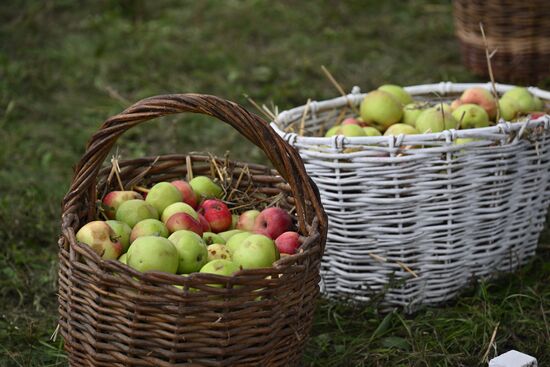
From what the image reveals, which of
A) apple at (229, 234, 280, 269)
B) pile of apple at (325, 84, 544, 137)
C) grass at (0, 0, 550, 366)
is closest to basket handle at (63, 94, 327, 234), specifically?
apple at (229, 234, 280, 269)

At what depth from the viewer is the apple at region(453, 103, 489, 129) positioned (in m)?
2.61

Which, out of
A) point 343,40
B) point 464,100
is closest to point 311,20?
point 343,40

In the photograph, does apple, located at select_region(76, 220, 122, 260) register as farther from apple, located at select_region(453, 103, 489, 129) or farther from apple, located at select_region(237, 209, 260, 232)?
apple, located at select_region(453, 103, 489, 129)

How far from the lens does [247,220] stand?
7.00 ft

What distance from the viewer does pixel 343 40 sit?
17.5 ft

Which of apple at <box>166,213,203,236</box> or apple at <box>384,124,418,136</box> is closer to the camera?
apple at <box>166,213,203,236</box>

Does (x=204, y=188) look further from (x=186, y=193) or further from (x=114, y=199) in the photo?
(x=114, y=199)

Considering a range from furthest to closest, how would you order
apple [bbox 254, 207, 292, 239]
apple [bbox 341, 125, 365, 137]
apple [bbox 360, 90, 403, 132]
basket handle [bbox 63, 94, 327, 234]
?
1. apple [bbox 360, 90, 403, 132]
2. apple [bbox 341, 125, 365, 137]
3. apple [bbox 254, 207, 292, 239]
4. basket handle [bbox 63, 94, 327, 234]

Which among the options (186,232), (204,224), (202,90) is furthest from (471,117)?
(202,90)

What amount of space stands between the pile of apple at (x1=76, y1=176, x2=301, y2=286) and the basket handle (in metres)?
0.10

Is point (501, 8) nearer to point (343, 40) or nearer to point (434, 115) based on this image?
point (343, 40)

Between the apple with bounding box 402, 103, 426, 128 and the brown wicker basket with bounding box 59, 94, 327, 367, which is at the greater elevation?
the brown wicker basket with bounding box 59, 94, 327, 367

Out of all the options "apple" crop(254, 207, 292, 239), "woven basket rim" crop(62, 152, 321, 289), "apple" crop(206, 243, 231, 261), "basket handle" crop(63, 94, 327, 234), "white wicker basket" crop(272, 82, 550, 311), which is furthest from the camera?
"white wicker basket" crop(272, 82, 550, 311)

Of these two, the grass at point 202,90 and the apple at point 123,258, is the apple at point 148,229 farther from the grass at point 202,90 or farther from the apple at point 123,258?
the grass at point 202,90
